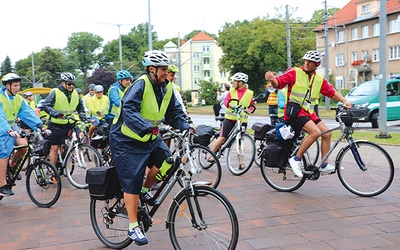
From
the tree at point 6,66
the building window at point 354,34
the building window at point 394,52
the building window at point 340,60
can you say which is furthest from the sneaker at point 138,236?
the tree at point 6,66

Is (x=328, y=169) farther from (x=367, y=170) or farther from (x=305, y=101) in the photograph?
(x=305, y=101)

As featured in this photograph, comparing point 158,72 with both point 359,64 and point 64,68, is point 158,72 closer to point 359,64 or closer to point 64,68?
point 359,64

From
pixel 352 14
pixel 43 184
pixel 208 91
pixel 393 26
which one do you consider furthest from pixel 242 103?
pixel 208 91

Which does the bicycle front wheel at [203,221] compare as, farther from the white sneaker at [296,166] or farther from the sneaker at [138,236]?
the white sneaker at [296,166]

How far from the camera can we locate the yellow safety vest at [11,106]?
755 cm

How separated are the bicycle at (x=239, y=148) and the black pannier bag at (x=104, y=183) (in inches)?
166

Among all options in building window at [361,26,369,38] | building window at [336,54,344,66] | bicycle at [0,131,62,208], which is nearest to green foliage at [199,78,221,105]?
building window at [336,54,344,66]

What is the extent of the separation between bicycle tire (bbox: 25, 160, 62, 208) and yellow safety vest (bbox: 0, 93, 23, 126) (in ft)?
3.74

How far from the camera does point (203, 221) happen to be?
4.21m

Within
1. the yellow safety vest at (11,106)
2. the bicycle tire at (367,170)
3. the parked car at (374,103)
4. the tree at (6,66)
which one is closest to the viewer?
the bicycle tire at (367,170)

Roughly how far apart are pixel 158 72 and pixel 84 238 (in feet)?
6.96

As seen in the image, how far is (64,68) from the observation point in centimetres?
10138

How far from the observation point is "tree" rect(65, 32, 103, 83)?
112 meters

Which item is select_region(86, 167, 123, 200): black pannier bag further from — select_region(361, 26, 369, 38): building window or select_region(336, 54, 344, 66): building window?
select_region(336, 54, 344, 66): building window
